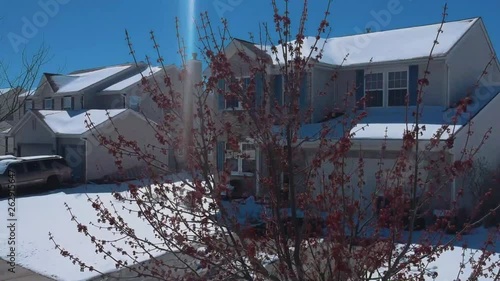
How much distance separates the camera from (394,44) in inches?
646

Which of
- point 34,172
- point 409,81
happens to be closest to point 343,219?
point 409,81

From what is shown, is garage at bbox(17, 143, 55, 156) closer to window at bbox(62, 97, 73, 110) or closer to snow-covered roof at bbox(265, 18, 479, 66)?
window at bbox(62, 97, 73, 110)

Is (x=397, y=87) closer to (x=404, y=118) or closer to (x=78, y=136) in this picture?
(x=404, y=118)

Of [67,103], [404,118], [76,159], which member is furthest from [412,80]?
[67,103]

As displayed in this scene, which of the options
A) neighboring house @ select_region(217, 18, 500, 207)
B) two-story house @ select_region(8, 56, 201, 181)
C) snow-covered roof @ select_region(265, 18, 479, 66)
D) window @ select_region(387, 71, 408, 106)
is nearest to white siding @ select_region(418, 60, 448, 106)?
neighboring house @ select_region(217, 18, 500, 207)

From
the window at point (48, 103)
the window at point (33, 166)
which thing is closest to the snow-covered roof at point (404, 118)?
the window at point (33, 166)

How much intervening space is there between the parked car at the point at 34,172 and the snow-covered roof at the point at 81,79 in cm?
837

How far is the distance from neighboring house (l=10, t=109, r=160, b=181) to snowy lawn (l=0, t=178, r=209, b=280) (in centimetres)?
447

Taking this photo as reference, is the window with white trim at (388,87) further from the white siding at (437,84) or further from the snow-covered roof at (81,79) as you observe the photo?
the snow-covered roof at (81,79)

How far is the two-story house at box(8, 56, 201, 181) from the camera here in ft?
74.2

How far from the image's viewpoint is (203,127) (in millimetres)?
3053

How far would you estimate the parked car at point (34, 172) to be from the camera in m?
18.8

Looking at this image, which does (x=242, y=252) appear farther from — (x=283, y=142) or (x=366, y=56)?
(x=366, y=56)

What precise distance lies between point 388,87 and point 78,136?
50.7 feet
